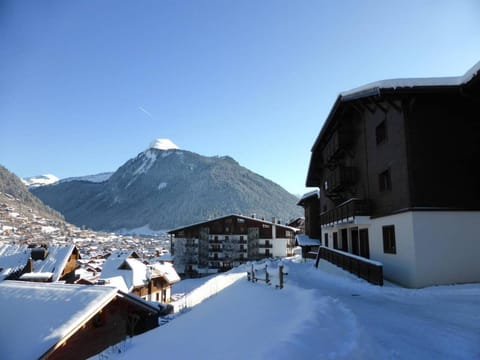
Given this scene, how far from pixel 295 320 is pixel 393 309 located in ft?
12.6

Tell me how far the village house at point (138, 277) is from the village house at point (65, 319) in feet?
65.3

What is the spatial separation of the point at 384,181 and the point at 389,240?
135 inches

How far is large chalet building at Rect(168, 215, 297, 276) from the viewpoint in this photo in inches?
2827

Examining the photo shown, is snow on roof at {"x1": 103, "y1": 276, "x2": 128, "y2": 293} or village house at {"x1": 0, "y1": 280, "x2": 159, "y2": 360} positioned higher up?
village house at {"x1": 0, "y1": 280, "x2": 159, "y2": 360}

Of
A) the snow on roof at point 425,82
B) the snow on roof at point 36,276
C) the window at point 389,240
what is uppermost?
the snow on roof at point 425,82

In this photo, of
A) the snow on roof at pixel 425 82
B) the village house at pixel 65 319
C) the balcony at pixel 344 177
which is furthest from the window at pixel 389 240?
the village house at pixel 65 319

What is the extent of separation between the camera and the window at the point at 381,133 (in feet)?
58.8

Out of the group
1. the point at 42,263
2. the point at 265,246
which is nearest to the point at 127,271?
the point at 42,263

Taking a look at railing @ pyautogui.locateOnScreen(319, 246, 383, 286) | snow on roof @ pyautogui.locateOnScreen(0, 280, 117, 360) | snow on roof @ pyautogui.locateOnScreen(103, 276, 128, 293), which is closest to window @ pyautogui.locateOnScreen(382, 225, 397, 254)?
railing @ pyautogui.locateOnScreen(319, 246, 383, 286)

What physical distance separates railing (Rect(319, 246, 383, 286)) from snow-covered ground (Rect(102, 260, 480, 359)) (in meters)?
1.50

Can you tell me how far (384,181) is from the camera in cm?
1823

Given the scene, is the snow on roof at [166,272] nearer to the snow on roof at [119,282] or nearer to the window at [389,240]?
the snow on roof at [119,282]

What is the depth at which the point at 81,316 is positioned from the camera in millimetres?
13391

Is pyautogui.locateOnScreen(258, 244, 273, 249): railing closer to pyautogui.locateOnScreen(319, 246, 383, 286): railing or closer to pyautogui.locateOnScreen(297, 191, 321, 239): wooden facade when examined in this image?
pyautogui.locateOnScreen(297, 191, 321, 239): wooden facade
